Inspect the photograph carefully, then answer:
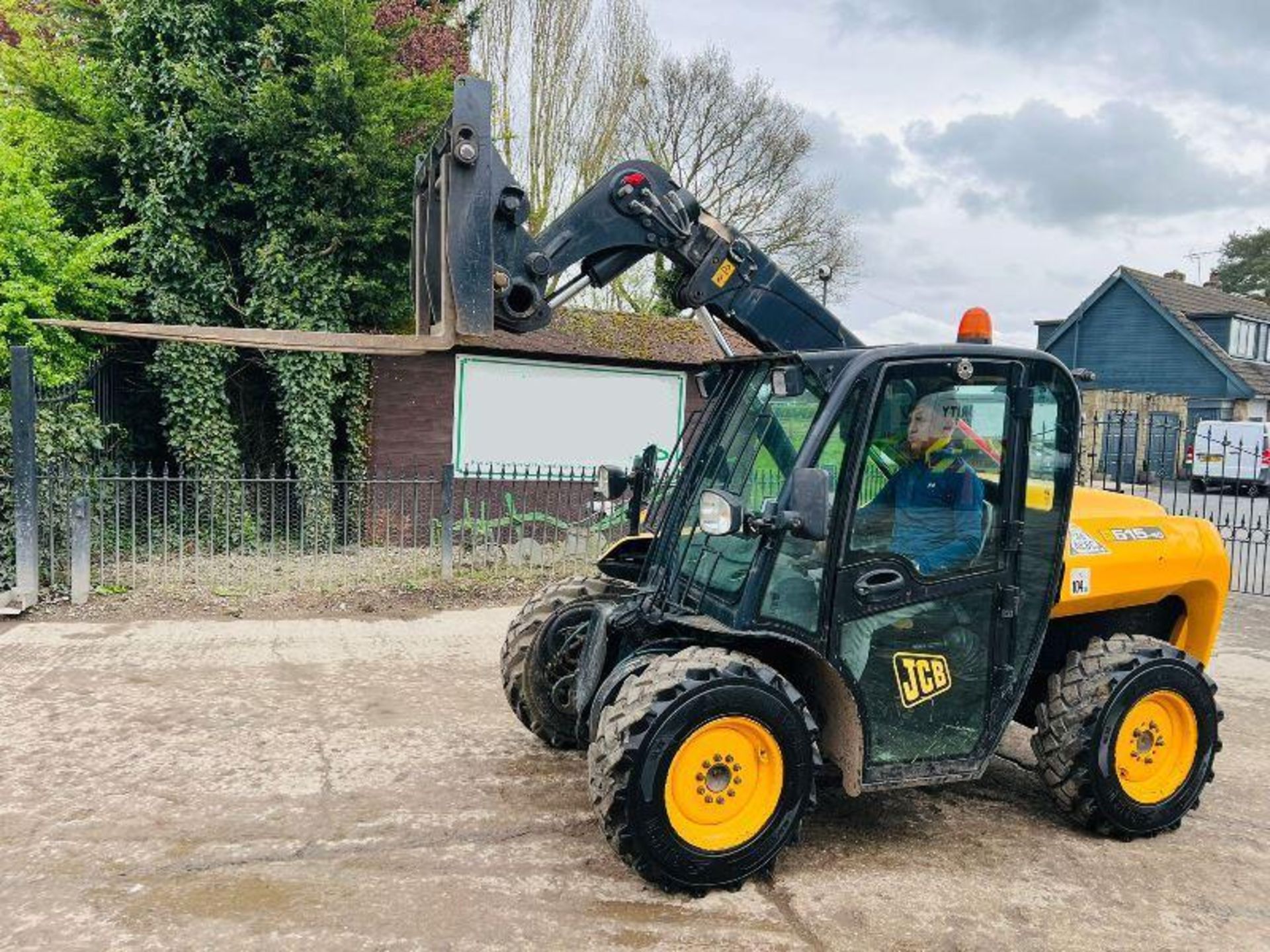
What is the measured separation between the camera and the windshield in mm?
4098

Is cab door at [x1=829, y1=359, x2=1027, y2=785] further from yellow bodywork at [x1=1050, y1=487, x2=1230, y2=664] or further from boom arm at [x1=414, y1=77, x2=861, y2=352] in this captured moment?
boom arm at [x1=414, y1=77, x2=861, y2=352]

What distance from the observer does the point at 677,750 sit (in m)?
3.61

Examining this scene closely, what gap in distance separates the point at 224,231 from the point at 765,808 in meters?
10.4

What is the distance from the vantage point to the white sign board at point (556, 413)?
1276 cm

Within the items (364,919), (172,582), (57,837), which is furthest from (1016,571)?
(172,582)

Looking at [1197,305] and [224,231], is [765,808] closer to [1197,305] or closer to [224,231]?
[224,231]

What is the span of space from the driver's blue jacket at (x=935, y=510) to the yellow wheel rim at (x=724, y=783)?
95 centimetres

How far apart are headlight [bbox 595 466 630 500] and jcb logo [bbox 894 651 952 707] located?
187 cm

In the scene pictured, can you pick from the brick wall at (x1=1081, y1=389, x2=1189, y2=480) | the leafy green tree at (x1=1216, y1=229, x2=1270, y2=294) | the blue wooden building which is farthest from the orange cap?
the leafy green tree at (x1=1216, y1=229, x2=1270, y2=294)

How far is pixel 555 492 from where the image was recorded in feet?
43.6

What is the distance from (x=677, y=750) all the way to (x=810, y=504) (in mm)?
997

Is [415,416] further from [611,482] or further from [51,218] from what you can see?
[611,482]

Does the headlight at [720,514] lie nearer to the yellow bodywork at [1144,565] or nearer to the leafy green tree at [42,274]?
the yellow bodywork at [1144,565]

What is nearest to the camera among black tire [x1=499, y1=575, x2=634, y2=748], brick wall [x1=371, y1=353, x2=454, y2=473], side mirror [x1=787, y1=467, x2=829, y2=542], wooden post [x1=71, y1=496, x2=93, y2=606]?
side mirror [x1=787, y1=467, x2=829, y2=542]
